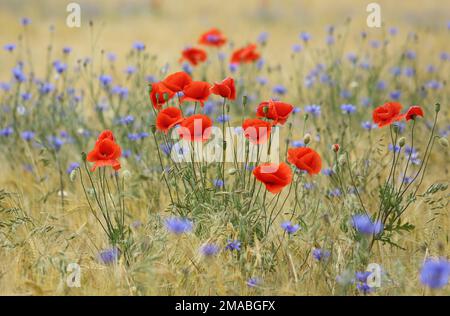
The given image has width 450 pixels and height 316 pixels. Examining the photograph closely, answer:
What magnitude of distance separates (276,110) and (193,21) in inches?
233

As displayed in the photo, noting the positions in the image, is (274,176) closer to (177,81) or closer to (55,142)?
(177,81)

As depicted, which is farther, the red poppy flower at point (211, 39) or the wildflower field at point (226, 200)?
the red poppy flower at point (211, 39)

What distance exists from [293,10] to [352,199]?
6873mm

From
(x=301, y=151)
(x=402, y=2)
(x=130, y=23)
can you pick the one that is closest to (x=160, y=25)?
(x=130, y=23)

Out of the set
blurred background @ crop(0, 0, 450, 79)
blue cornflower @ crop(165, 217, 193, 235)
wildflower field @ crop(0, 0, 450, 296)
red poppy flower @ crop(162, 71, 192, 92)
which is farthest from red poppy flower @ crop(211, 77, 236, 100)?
blurred background @ crop(0, 0, 450, 79)

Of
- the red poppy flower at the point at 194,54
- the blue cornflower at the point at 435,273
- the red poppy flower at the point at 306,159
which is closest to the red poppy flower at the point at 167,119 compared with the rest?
the red poppy flower at the point at 306,159

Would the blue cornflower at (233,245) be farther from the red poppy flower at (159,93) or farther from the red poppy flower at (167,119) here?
the red poppy flower at (159,93)

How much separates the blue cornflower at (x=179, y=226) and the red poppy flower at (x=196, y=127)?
26 cm

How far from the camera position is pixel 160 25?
7902mm

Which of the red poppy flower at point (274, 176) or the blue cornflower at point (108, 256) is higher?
the red poppy flower at point (274, 176)

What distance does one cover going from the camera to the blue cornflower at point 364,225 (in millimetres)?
2139

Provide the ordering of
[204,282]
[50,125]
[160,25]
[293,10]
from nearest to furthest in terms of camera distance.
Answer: [204,282] < [50,125] < [160,25] < [293,10]

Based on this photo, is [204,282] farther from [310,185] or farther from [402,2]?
[402,2]

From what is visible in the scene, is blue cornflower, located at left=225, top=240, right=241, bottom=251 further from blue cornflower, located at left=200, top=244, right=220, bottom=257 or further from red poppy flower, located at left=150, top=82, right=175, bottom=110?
red poppy flower, located at left=150, top=82, right=175, bottom=110
